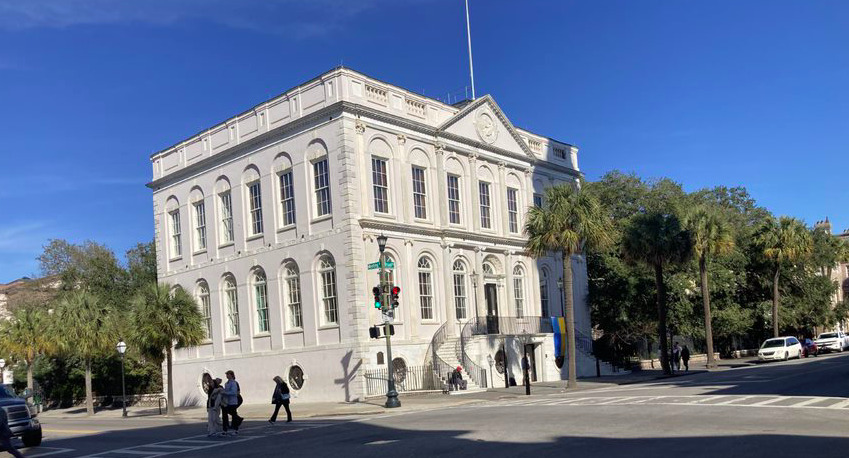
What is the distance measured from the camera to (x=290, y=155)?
37.8 m

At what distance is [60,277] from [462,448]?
62.2 metres

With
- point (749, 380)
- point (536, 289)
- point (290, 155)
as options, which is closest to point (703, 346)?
point (536, 289)

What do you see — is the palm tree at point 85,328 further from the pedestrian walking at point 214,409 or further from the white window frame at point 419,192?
the pedestrian walking at point 214,409

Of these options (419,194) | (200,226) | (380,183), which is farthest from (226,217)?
(419,194)

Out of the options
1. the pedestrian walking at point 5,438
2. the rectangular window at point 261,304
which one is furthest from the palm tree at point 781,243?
the pedestrian walking at point 5,438

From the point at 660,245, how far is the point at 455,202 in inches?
418

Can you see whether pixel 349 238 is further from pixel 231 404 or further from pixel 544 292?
pixel 544 292

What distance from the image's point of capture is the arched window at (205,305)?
42469mm

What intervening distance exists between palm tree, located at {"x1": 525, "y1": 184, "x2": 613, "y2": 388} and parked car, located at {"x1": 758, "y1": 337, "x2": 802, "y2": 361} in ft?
59.7

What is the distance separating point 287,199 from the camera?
126 ft

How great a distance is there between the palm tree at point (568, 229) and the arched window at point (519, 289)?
7.96m

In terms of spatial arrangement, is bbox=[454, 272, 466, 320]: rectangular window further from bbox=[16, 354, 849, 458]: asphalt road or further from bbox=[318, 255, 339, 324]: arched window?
bbox=[16, 354, 849, 458]: asphalt road

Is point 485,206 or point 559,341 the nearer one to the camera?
point 485,206

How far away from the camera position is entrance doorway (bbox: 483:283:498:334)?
40.7m
